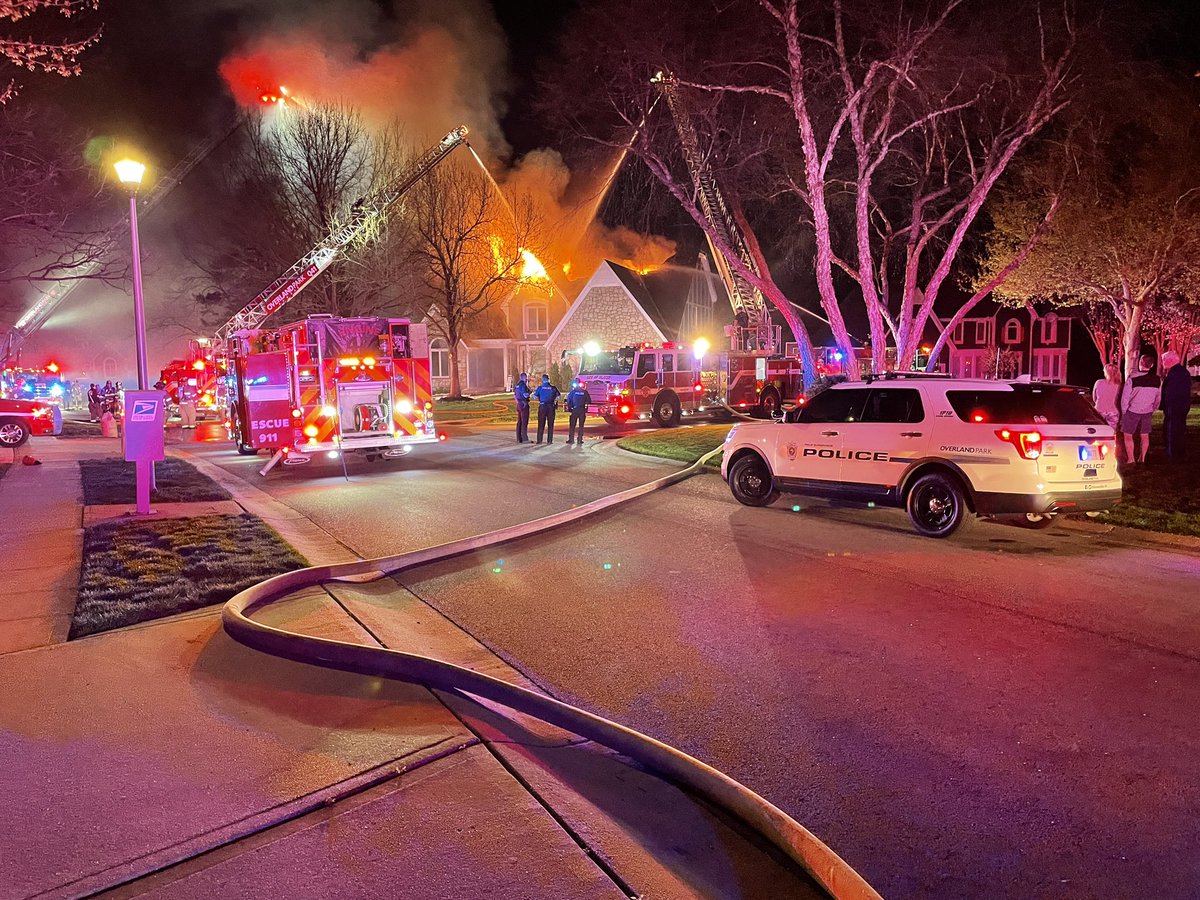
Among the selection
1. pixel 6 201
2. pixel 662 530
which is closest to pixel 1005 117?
pixel 662 530

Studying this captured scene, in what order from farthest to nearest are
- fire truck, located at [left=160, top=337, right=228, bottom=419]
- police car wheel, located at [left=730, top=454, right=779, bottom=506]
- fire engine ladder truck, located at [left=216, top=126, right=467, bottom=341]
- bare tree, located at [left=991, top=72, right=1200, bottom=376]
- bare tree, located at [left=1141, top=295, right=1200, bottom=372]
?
bare tree, located at [left=1141, top=295, right=1200, bottom=372], fire engine ladder truck, located at [left=216, top=126, right=467, bottom=341], fire truck, located at [left=160, top=337, right=228, bottom=419], bare tree, located at [left=991, top=72, right=1200, bottom=376], police car wheel, located at [left=730, top=454, right=779, bottom=506]

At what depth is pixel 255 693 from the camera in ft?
14.9

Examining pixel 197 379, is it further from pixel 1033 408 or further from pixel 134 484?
pixel 1033 408

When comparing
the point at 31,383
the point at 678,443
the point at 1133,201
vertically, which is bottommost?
the point at 678,443

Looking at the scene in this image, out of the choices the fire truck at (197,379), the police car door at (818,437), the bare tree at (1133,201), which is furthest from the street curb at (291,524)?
the bare tree at (1133,201)

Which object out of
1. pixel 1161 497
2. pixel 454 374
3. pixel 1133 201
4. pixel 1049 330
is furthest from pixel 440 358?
pixel 1161 497

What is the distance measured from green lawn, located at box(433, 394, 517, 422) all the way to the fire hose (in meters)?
21.6

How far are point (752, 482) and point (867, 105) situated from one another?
29.4 feet

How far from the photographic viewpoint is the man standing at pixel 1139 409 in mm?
11977

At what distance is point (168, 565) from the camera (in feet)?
24.0

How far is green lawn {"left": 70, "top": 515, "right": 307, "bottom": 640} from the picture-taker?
6025mm

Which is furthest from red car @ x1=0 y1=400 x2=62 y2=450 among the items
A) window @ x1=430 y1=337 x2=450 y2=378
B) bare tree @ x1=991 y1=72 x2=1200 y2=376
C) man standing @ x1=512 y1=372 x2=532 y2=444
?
window @ x1=430 y1=337 x2=450 y2=378

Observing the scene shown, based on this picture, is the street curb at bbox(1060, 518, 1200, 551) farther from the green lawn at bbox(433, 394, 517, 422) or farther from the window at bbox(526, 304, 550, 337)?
the window at bbox(526, 304, 550, 337)

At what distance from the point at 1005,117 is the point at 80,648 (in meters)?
18.3
